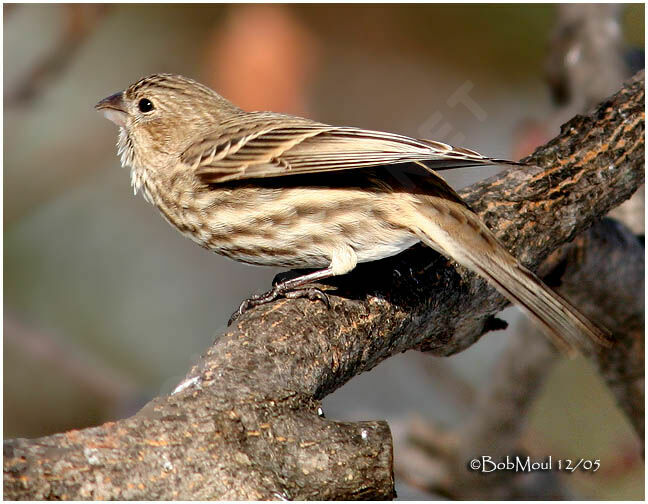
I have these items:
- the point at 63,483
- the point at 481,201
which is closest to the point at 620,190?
the point at 481,201

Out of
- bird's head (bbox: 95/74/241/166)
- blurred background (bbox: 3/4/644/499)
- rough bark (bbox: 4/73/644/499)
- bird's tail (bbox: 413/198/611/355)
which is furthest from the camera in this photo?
blurred background (bbox: 3/4/644/499)

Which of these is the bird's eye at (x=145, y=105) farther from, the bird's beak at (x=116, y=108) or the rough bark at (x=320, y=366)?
the rough bark at (x=320, y=366)

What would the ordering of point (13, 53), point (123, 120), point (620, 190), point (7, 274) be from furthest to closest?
point (7, 274) → point (13, 53) → point (123, 120) → point (620, 190)

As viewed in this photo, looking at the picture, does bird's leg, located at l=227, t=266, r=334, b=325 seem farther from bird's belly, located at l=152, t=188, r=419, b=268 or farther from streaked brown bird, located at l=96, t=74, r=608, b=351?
bird's belly, located at l=152, t=188, r=419, b=268

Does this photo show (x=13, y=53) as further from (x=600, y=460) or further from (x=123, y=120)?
(x=600, y=460)

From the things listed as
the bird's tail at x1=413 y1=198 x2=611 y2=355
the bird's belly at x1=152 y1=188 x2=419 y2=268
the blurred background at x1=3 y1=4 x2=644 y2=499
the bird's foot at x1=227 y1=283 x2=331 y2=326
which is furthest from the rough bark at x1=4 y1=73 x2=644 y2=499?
the blurred background at x1=3 y1=4 x2=644 y2=499

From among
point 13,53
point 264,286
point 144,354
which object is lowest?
point 144,354
